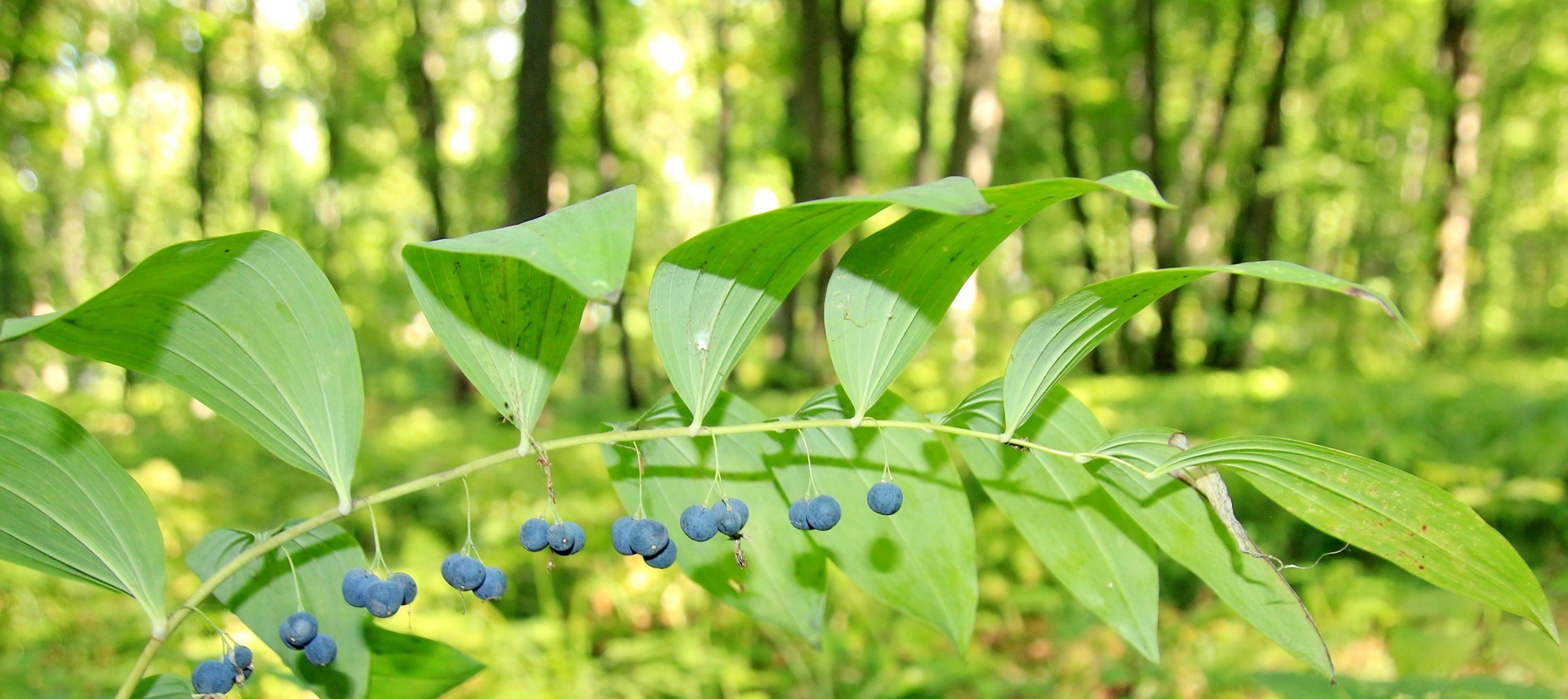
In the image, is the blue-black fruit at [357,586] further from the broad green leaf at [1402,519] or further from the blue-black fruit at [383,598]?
the broad green leaf at [1402,519]

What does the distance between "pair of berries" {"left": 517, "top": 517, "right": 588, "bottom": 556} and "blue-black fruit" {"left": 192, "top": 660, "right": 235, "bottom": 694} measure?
294mm

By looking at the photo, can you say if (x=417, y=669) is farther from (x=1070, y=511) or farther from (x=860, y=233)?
(x=860, y=233)

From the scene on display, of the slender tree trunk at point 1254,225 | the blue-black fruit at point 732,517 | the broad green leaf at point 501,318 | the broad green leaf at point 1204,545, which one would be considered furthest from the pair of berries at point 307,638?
the slender tree trunk at point 1254,225

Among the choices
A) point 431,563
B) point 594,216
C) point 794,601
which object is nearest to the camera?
point 594,216

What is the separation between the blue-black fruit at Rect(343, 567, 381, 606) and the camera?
0.79 m

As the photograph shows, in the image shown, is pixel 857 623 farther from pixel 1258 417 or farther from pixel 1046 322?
pixel 1258 417

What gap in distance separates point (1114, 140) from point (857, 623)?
1122 centimetres

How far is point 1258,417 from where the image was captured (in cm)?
621

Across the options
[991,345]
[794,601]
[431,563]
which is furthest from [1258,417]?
[794,601]

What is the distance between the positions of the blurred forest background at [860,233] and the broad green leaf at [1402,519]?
0.38m

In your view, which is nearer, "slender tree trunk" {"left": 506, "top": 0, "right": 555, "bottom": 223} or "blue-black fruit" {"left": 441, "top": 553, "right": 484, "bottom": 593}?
"blue-black fruit" {"left": 441, "top": 553, "right": 484, "bottom": 593}

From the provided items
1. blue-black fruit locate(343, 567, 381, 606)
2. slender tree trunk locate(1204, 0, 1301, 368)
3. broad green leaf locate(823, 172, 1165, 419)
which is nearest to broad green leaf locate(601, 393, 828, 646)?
broad green leaf locate(823, 172, 1165, 419)

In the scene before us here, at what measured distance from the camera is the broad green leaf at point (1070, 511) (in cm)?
87

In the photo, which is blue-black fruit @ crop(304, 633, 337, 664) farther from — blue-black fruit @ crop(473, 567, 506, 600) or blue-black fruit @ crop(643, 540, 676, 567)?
blue-black fruit @ crop(643, 540, 676, 567)
